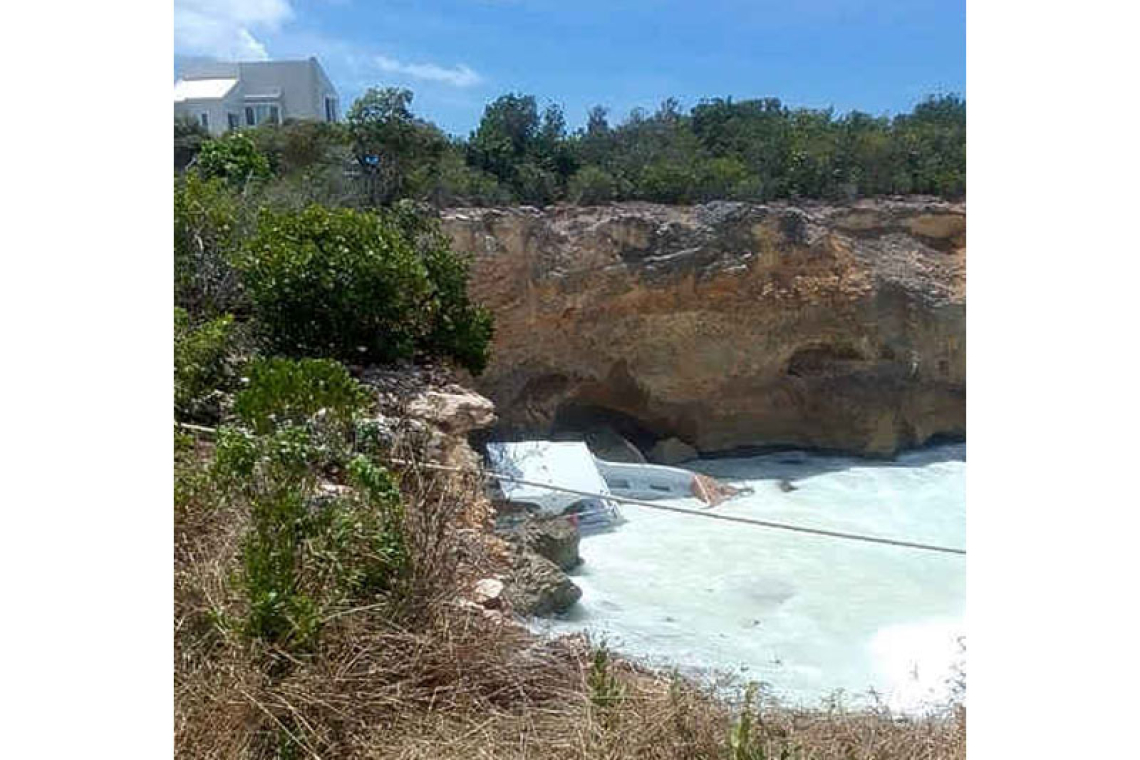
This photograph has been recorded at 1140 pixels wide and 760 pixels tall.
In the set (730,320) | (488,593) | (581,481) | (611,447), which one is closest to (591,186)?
(730,320)

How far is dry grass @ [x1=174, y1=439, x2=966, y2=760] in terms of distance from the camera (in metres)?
2.05

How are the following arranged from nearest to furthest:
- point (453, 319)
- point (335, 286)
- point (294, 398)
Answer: point (294, 398) → point (335, 286) → point (453, 319)

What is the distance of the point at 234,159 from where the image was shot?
8.20 meters

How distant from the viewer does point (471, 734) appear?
85.0 inches

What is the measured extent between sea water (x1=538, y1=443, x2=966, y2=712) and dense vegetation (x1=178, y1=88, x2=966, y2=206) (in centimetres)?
420

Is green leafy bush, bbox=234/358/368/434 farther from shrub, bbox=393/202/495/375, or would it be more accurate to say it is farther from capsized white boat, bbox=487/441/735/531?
shrub, bbox=393/202/495/375

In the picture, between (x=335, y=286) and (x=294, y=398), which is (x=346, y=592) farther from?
(x=335, y=286)

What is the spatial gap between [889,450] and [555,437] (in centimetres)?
449

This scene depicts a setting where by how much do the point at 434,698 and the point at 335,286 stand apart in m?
2.75

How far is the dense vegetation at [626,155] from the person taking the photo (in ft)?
30.8

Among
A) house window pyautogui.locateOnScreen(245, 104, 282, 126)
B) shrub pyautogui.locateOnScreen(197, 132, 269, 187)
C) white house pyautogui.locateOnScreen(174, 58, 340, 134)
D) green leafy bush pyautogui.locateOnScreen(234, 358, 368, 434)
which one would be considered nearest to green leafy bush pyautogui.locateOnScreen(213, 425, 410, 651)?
green leafy bush pyautogui.locateOnScreen(234, 358, 368, 434)
